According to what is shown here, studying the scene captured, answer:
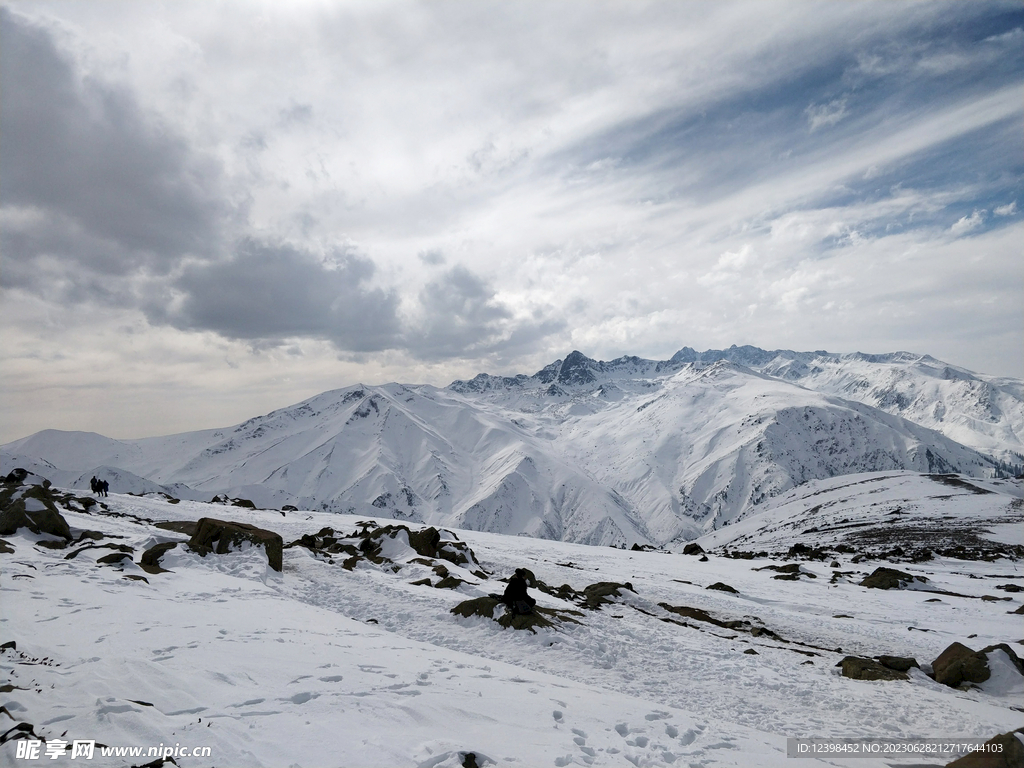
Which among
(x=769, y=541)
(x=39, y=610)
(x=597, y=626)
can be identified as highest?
(x=39, y=610)

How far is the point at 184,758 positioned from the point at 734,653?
16.1 meters

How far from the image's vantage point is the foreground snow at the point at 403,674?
7.14m

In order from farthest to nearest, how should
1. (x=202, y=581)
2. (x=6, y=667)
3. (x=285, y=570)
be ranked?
(x=285, y=570) → (x=202, y=581) → (x=6, y=667)

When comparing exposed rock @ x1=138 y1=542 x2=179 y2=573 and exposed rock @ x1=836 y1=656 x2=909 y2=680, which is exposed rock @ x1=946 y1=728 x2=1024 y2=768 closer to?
exposed rock @ x1=836 y1=656 x2=909 y2=680

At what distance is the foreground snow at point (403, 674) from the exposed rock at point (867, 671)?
1.60ft

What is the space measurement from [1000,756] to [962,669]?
10.3 meters

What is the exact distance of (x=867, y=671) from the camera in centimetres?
1530

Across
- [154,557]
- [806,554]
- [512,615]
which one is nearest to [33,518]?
[154,557]

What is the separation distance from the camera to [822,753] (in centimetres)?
1006

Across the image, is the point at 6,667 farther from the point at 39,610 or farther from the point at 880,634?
the point at 880,634

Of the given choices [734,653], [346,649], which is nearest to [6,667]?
[346,649]

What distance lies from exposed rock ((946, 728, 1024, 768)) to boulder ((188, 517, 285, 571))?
2114 cm

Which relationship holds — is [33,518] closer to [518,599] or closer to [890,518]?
[518,599]

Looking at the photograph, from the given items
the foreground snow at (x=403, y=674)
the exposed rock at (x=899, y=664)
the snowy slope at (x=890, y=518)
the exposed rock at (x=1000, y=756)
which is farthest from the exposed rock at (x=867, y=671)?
the snowy slope at (x=890, y=518)
